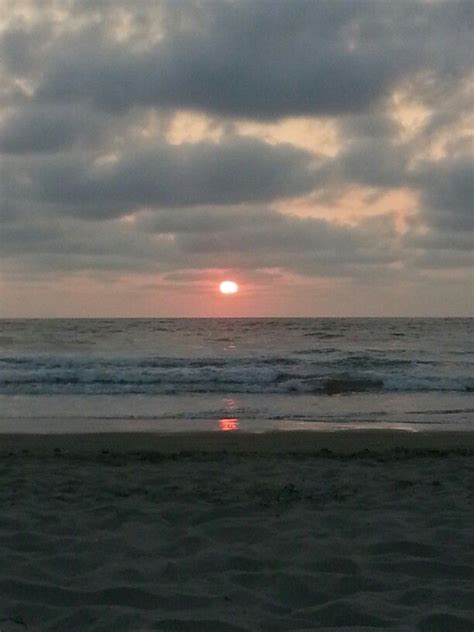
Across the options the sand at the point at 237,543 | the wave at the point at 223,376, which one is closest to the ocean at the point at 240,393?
the wave at the point at 223,376

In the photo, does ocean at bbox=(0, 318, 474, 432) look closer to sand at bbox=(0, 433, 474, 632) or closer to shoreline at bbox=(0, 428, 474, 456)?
shoreline at bbox=(0, 428, 474, 456)

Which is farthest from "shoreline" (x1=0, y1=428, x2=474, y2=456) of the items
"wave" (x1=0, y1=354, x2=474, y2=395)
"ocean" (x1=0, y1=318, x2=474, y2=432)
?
"wave" (x1=0, y1=354, x2=474, y2=395)

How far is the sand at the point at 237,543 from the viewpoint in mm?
3496

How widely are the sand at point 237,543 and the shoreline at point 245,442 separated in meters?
0.79

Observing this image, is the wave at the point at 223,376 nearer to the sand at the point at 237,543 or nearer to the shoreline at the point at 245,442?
the shoreline at the point at 245,442

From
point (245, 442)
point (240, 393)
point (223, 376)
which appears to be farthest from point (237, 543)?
point (223, 376)

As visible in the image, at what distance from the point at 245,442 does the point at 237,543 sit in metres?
4.99

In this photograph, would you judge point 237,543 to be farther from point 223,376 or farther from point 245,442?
point 223,376

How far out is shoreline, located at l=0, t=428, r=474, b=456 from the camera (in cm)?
865

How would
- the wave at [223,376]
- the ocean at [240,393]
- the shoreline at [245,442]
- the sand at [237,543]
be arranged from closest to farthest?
1. the sand at [237,543]
2. the shoreline at [245,442]
3. the ocean at [240,393]
4. the wave at [223,376]

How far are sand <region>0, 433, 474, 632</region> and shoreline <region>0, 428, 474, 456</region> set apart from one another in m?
0.79

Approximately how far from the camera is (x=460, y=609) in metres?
3.52

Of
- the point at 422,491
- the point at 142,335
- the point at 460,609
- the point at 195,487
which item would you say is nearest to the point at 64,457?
the point at 195,487

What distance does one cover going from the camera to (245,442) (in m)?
9.55
